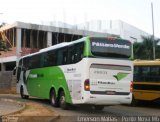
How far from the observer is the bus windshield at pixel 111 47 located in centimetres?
1733

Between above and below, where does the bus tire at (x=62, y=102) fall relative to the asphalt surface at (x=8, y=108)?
above

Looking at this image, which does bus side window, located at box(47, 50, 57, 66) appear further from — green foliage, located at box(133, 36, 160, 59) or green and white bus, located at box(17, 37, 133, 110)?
green foliage, located at box(133, 36, 160, 59)

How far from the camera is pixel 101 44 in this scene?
17.4m

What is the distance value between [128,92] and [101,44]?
2452 millimetres

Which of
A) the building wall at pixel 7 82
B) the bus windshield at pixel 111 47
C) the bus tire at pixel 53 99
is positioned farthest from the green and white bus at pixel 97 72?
the building wall at pixel 7 82

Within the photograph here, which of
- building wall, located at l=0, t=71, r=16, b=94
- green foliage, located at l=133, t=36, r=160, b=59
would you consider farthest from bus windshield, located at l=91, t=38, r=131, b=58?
green foliage, located at l=133, t=36, r=160, b=59

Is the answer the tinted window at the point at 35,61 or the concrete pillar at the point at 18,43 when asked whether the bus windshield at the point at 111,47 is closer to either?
the tinted window at the point at 35,61

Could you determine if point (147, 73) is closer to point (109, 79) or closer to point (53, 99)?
point (109, 79)

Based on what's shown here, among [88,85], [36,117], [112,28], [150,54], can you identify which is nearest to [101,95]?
[88,85]

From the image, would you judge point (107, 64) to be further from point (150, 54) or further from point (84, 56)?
point (150, 54)

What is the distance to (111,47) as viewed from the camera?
17.6m

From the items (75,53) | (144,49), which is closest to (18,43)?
(144,49)

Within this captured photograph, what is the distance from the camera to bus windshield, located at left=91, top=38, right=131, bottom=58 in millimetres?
17328

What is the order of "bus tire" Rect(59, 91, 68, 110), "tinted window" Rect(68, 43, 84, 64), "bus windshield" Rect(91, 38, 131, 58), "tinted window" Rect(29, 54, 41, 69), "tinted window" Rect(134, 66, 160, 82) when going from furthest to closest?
"tinted window" Rect(29, 54, 41, 69) < "tinted window" Rect(134, 66, 160, 82) < "bus tire" Rect(59, 91, 68, 110) < "tinted window" Rect(68, 43, 84, 64) < "bus windshield" Rect(91, 38, 131, 58)
